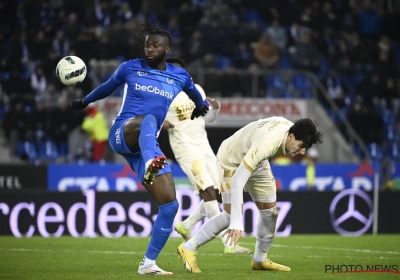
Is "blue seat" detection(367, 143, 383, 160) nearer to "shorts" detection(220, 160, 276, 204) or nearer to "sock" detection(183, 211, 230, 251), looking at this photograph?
"shorts" detection(220, 160, 276, 204)

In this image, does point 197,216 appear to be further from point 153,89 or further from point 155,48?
point 155,48

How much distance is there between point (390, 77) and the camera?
22.8 metres

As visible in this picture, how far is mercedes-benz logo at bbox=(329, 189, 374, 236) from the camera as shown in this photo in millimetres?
15195

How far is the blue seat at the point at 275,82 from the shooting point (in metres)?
20.7

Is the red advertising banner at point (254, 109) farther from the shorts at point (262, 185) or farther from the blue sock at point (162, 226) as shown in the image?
the blue sock at point (162, 226)

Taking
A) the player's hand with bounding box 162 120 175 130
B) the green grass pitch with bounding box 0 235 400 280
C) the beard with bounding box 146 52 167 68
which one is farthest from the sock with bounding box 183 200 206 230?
the beard with bounding box 146 52 167 68

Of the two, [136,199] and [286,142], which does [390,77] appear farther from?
[286,142]

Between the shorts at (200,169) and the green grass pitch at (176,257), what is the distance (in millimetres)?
921

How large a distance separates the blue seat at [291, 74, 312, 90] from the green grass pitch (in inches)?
290

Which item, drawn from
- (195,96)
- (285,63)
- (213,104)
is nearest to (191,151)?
(213,104)

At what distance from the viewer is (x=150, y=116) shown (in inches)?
331

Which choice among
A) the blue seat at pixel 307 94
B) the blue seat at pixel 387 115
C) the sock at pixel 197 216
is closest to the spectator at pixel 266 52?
the blue seat at pixel 307 94

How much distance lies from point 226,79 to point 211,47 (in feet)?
6.69

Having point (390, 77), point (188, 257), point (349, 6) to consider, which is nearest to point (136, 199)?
point (188, 257)
